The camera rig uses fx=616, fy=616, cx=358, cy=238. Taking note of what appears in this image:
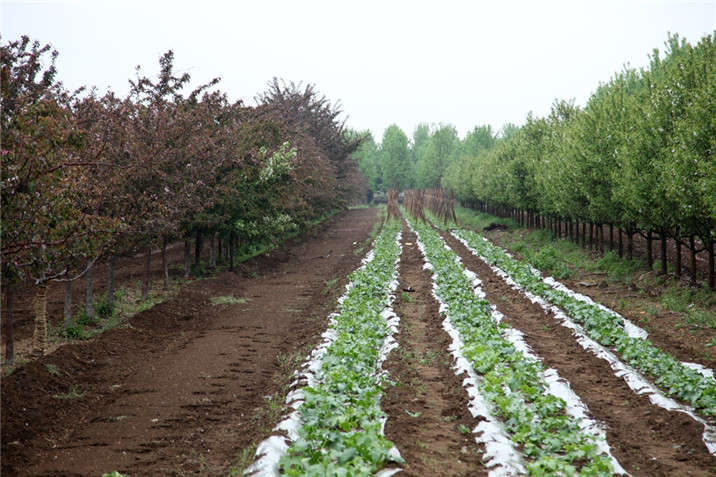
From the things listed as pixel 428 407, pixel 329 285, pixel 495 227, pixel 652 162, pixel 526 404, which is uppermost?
pixel 652 162

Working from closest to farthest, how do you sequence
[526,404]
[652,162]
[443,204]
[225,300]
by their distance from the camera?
[526,404]
[652,162]
[225,300]
[443,204]

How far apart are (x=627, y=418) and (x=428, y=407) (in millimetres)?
2588

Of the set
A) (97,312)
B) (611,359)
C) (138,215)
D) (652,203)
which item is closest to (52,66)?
(138,215)

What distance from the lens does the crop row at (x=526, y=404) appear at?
20.7 ft

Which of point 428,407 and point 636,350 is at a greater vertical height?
point 636,350

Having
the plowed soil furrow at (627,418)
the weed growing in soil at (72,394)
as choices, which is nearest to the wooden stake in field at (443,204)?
the plowed soil furrow at (627,418)

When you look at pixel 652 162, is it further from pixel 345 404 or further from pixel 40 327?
pixel 40 327

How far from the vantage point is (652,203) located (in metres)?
16.9

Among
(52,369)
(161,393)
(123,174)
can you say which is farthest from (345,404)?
(123,174)

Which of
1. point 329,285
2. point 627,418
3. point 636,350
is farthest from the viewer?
point 329,285

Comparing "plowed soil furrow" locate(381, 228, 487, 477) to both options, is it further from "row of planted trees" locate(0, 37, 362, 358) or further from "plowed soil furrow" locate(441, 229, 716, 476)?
"row of planted trees" locate(0, 37, 362, 358)

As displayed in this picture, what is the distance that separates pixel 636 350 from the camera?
10070 mm

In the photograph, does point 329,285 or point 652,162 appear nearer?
point 652,162

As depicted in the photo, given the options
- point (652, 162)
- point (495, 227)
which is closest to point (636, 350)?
point (652, 162)
